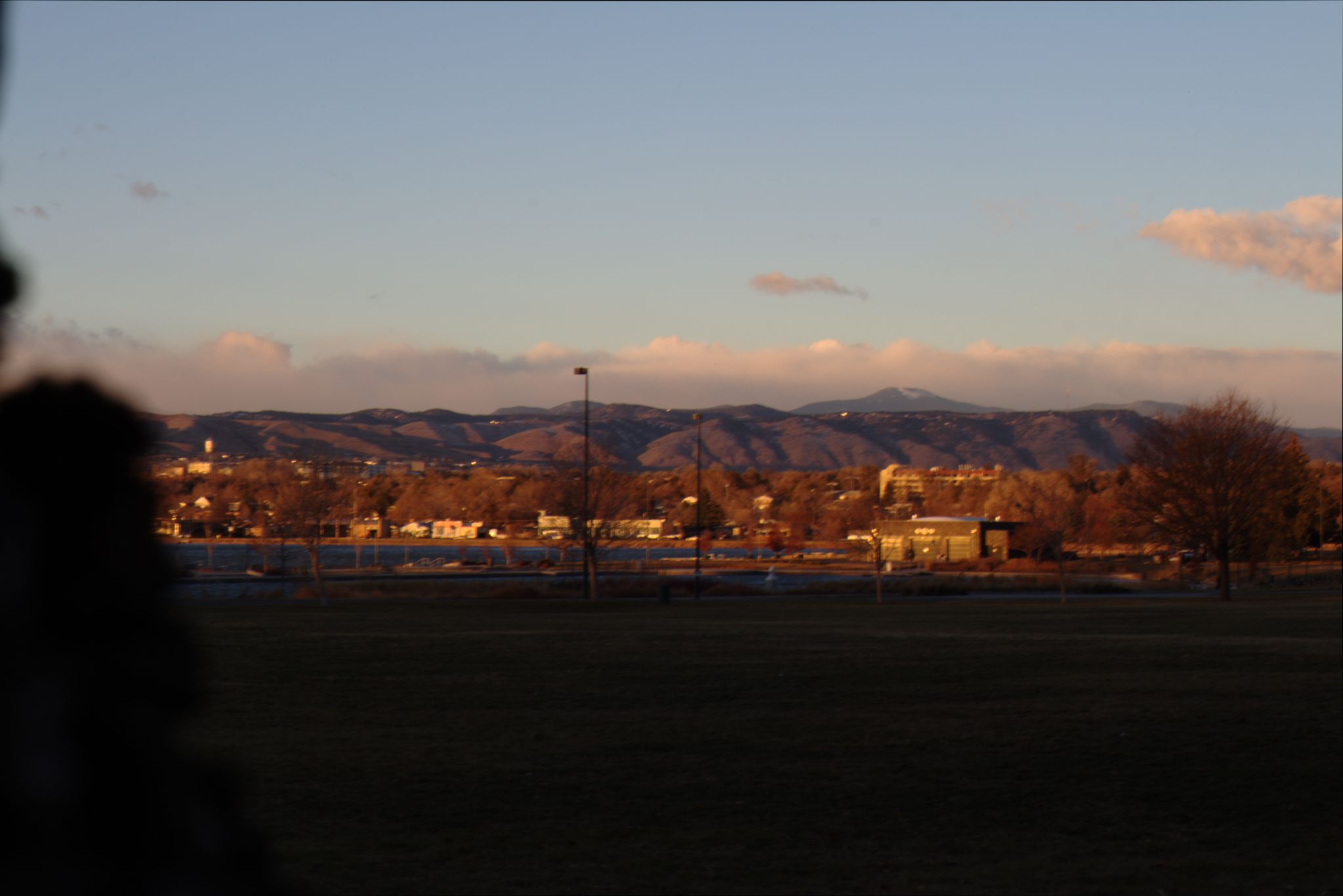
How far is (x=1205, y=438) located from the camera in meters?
64.4

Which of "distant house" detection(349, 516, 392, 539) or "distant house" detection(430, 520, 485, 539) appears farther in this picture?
"distant house" detection(430, 520, 485, 539)

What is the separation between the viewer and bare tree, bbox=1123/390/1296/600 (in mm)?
63219

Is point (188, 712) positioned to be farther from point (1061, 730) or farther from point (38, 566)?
point (1061, 730)

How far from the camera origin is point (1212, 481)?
6334 cm

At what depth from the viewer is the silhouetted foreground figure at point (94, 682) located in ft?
3.01

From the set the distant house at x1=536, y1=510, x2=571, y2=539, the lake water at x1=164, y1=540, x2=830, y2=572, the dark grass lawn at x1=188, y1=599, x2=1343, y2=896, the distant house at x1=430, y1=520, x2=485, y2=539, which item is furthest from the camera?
the distant house at x1=430, y1=520, x2=485, y2=539

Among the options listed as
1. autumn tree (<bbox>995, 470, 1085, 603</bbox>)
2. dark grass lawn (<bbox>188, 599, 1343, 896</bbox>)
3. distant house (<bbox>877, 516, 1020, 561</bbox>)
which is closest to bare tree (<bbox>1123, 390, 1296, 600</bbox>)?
autumn tree (<bbox>995, 470, 1085, 603</bbox>)

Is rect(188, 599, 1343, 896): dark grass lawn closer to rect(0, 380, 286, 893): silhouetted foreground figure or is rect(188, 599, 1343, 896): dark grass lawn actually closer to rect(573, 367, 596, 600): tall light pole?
rect(0, 380, 286, 893): silhouetted foreground figure

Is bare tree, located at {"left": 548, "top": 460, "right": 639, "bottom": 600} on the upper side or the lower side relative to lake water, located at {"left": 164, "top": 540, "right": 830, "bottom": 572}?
upper

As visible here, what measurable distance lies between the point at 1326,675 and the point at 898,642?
10416 millimetres

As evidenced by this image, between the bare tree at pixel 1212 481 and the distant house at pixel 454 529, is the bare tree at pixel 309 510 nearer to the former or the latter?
the bare tree at pixel 1212 481

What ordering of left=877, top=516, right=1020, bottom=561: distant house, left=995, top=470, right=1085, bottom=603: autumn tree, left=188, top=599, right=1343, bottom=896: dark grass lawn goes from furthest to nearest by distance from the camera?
left=877, top=516, right=1020, bottom=561: distant house, left=995, top=470, right=1085, bottom=603: autumn tree, left=188, top=599, right=1343, bottom=896: dark grass lawn

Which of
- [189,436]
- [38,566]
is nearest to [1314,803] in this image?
[38,566]

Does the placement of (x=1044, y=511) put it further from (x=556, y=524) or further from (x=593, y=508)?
(x=593, y=508)
